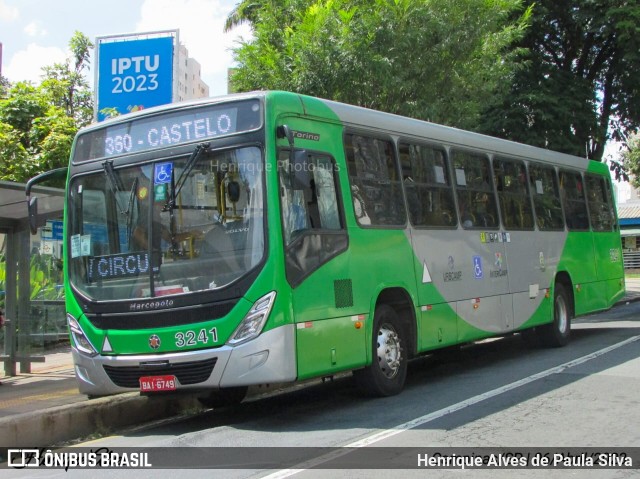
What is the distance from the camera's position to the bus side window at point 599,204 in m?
14.9

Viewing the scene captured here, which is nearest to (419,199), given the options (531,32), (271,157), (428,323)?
(428,323)

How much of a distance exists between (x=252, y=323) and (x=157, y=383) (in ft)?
3.91

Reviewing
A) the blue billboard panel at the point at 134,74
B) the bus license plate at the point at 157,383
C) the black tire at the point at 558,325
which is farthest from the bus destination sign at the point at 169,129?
the black tire at the point at 558,325

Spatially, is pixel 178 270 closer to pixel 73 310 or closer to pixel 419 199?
pixel 73 310

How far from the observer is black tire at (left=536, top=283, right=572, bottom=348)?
13023 millimetres

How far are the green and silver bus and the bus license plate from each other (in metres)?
0.01

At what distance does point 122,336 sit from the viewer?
7.48 meters

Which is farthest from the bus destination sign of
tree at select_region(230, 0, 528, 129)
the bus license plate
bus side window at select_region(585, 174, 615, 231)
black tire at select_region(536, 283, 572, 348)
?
bus side window at select_region(585, 174, 615, 231)

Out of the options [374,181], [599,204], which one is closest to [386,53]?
[599,204]

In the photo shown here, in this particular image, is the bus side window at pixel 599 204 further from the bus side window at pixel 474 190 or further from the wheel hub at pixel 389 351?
the wheel hub at pixel 389 351

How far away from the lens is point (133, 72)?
12.0 m

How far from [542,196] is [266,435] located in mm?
7858

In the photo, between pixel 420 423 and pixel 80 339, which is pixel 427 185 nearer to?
pixel 420 423

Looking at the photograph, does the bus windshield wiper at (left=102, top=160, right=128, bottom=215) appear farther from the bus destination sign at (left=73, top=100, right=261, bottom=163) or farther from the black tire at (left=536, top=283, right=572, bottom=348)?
the black tire at (left=536, top=283, right=572, bottom=348)
